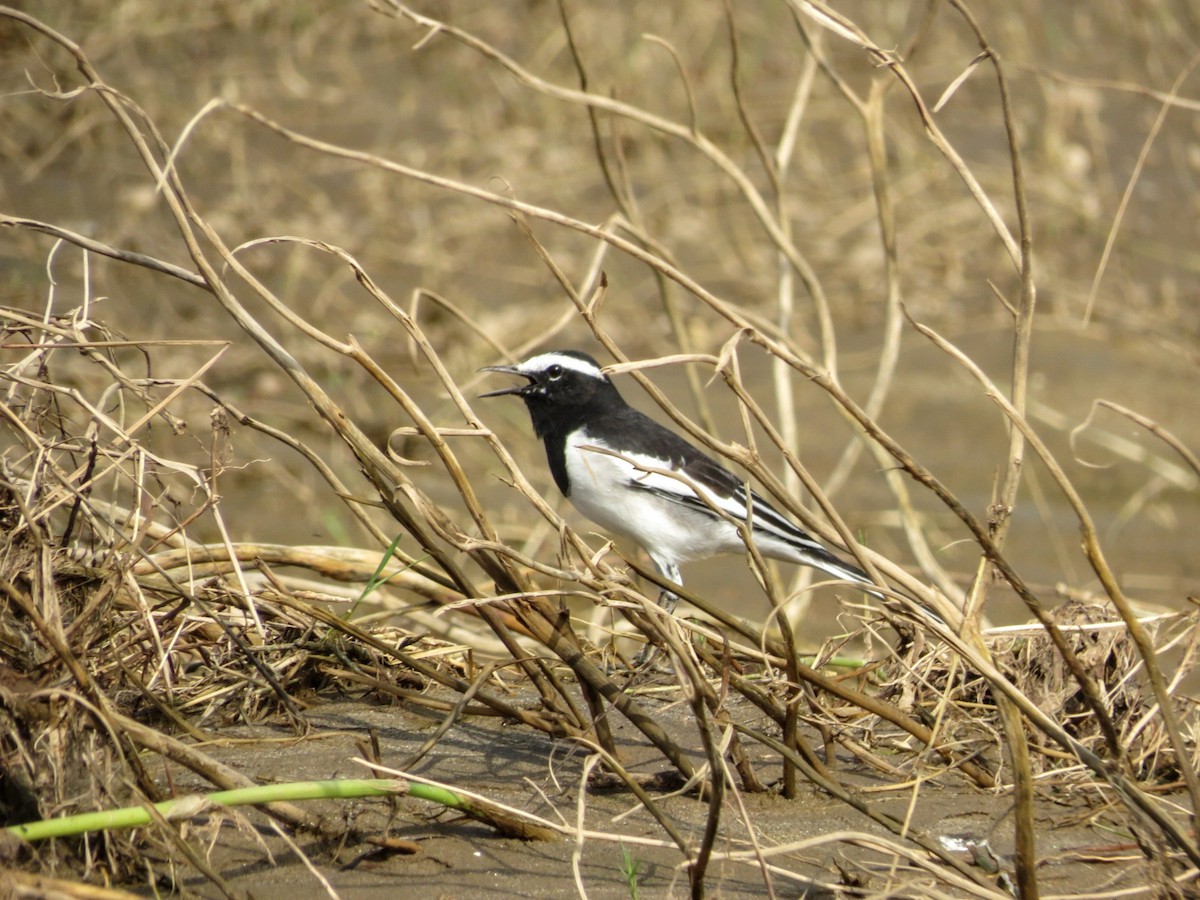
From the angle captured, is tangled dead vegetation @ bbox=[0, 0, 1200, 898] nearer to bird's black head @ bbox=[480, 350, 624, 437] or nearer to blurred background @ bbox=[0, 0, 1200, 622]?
bird's black head @ bbox=[480, 350, 624, 437]

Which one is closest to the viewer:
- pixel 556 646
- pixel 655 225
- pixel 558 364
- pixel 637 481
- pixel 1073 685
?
pixel 556 646

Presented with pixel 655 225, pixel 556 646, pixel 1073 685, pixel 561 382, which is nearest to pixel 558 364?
pixel 561 382

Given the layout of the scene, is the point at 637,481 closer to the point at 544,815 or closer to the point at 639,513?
the point at 639,513


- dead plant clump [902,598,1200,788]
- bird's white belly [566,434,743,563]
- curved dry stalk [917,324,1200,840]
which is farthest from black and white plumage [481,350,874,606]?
curved dry stalk [917,324,1200,840]

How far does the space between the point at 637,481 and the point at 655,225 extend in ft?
19.0

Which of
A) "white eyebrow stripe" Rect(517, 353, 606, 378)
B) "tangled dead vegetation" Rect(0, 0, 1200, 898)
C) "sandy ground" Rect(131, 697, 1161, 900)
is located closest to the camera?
"tangled dead vegetation" Rect(0, 0, 1200, 898)

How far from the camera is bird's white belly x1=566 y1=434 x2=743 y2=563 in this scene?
5066mm

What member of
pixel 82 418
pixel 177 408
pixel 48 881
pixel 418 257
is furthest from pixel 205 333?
pixel 48 881

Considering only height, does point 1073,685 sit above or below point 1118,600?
above

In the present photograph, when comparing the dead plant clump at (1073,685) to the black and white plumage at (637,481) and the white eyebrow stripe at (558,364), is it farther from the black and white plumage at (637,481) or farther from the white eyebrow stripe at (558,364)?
the white eyebrow stripe at (558,364)

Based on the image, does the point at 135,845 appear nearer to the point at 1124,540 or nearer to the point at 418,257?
the point at 1124,540

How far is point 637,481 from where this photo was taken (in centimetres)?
486

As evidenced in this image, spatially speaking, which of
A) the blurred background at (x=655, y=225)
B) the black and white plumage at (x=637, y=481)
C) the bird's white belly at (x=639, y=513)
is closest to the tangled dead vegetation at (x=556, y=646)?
the black and white plumage at (x=637, y=481)

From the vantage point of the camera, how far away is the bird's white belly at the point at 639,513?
16.6 ft
